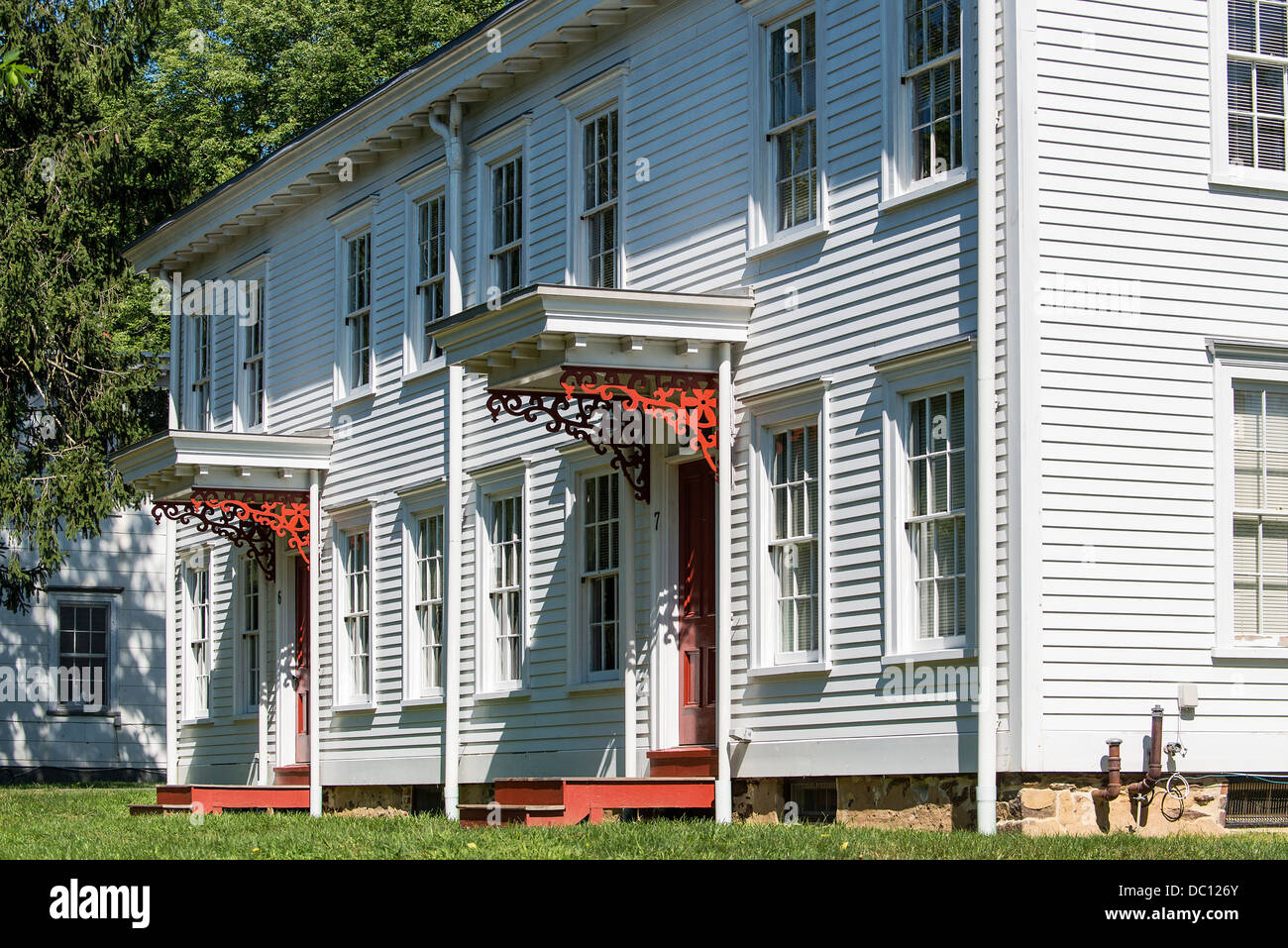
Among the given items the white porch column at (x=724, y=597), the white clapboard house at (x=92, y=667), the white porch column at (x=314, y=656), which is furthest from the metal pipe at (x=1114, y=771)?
the white clapboard house at (x=92, y=667)

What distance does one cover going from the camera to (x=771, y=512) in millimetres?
15844

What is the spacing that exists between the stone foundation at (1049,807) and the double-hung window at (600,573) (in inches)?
177

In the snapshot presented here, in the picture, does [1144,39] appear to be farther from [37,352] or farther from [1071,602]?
[37,352]

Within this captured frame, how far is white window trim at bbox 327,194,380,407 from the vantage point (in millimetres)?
23016

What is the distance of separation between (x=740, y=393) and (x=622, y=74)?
3802mm

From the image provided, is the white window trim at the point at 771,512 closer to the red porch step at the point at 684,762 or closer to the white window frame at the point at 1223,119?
the red porch step at the point at 684,762

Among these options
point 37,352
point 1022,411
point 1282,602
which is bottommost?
point 1282,602

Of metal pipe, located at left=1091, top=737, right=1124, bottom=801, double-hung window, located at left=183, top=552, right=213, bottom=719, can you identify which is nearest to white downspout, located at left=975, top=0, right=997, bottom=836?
metal pipe, located at left=1091, top=737, right=1124, bottom=801

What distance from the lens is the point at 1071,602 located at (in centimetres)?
1308

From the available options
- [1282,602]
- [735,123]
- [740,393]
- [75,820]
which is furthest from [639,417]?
[75,820]

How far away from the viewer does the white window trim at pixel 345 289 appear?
23016 millimetres

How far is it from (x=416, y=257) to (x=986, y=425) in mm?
10467
